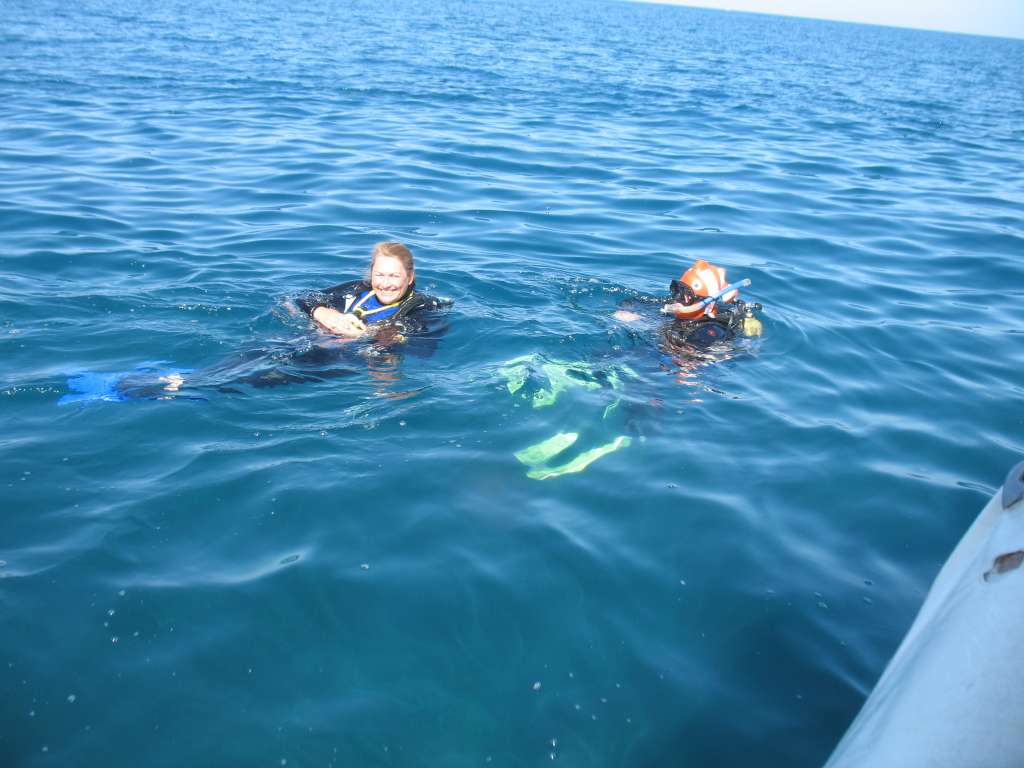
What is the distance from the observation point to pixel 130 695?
351cm

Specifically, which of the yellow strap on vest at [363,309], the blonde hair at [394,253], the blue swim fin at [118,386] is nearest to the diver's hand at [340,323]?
the yellow strap on vest at [363,309]

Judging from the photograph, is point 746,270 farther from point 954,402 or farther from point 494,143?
point 494,143

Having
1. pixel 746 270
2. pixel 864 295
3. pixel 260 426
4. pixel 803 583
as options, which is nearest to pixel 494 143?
pixel 746 270

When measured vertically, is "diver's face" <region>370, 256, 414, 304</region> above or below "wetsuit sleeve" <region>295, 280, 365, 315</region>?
above

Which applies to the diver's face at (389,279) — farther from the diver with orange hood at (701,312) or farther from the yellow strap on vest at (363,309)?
the diver with orange hood at (701,312)

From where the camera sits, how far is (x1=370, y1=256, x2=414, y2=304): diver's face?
6.45m

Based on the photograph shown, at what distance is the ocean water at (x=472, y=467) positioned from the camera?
3.60 meters

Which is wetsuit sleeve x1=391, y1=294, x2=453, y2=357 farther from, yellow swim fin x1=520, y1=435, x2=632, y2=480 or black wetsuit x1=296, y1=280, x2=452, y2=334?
yellow swim fin x1=520, y1=435, x2=632, y2=480

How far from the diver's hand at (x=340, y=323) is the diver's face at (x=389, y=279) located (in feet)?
1.05

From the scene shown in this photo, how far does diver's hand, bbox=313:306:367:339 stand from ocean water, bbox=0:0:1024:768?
0.23m

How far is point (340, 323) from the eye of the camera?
258 inches

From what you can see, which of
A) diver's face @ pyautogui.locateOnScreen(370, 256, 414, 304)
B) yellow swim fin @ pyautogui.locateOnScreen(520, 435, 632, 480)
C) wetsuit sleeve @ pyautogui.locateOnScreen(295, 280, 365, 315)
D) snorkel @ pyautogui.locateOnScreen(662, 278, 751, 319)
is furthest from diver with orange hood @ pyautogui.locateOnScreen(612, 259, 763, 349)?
wetsuit sleeve @ pyautogui.locateOnScreen(295, 280, 365, 315)

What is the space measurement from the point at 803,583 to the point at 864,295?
219 inches

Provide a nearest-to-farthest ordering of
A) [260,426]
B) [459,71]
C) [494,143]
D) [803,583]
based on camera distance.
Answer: [803,583] → [260,426] → [494,143] → [459,71]
